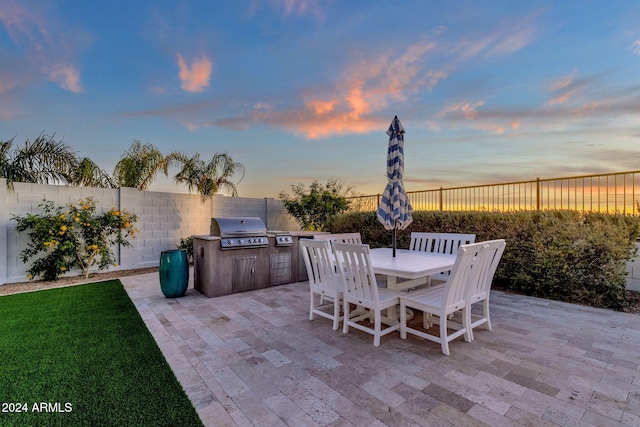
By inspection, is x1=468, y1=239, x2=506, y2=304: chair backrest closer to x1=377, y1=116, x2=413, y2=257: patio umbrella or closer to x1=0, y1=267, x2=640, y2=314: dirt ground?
x1=377, y1=116, x2=413, y2=257: patio umbrella

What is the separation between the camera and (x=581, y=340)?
273cm

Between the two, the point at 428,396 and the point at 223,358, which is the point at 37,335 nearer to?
the point at 223,358

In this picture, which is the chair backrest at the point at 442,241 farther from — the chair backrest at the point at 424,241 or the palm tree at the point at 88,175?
the palm tree at the point at 88,175

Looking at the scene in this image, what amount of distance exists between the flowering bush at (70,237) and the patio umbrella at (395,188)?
212 inches

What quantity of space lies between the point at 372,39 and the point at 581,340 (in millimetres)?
5208

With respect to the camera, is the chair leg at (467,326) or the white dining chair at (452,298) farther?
the chair leg at (467,326)

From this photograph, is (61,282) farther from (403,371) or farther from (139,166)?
(403,371)

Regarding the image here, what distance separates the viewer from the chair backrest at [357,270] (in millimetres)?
2518

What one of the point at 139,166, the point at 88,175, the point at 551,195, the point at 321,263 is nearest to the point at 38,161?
the point at 88,175

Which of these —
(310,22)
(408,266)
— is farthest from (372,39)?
(408,266)

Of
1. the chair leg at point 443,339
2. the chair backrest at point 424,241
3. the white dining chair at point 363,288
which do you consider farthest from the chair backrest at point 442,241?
the chair leg at point 443,339

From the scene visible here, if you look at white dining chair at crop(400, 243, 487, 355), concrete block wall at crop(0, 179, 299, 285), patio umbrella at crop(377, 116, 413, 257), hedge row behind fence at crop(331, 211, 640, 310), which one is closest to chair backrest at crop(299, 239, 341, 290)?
white dining chair at crop(400, 243, 487, 355)

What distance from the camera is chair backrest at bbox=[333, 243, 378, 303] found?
2.52 metres

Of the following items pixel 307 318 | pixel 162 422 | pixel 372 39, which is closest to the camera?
pixel 162 422
